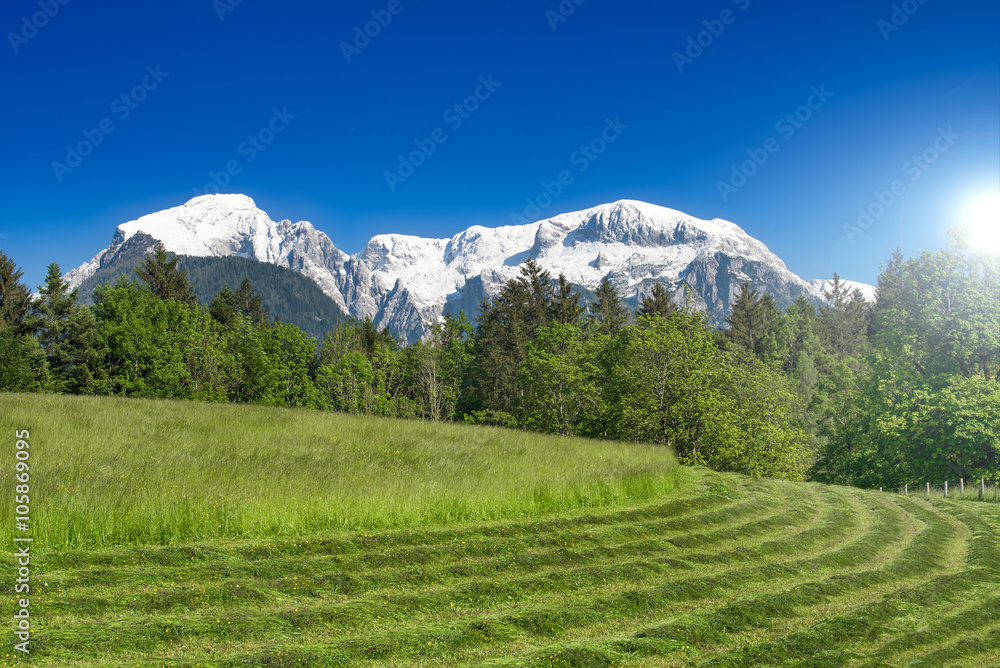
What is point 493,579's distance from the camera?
1020cm

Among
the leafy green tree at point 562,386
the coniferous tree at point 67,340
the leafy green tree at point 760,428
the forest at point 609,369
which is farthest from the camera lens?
the coniferous tree at point 67,340

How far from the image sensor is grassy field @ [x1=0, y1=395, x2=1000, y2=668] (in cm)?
718

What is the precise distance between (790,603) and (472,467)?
891 centimetres

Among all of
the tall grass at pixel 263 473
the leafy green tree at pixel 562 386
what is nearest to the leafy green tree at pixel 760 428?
the leafy green tree at pixel 562 386

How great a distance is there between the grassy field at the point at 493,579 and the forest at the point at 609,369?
1930cm

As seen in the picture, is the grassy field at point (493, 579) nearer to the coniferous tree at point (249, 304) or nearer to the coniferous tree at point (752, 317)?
the coniferous tree at point (752, 317)

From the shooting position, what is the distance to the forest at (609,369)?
116ft

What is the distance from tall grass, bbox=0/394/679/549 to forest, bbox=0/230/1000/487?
60.3 feet

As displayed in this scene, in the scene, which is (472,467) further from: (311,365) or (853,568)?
(311,365)

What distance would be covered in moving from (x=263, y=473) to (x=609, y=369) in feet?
116

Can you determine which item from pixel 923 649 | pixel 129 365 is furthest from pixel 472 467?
pixel 129 365

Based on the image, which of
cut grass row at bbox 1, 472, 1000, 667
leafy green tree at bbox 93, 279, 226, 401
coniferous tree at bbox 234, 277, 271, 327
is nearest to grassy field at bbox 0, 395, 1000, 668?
cut grass row at bbox 1, 472, 1000, 667

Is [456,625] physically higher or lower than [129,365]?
lower

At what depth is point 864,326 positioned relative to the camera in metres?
86.3
